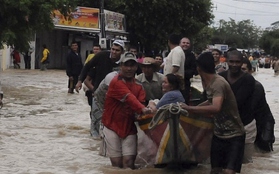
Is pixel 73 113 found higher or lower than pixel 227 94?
lower

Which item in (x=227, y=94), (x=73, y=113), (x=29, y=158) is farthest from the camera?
(x=73, y=113)

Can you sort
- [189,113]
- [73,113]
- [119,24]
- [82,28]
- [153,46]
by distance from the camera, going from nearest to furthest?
[189,113], [73,113], [82,28], [119,24], [153,46]

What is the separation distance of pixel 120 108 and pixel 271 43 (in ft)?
328

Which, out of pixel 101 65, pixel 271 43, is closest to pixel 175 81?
pixel 101 65

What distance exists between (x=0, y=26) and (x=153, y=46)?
28.0 meters

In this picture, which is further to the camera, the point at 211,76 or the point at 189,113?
the point at 189,113

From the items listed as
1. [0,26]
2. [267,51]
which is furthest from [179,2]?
[267,51]

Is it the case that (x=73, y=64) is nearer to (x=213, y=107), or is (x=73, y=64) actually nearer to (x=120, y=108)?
(x=120, y=108)

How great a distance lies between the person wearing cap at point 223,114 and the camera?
7000 millimetres

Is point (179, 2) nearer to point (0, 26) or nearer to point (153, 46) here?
point (153, 46)

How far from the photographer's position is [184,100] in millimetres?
8508

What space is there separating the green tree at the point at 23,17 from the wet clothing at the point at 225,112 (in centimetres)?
1554

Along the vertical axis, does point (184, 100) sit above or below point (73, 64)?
above

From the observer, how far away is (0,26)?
2286 cm
